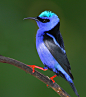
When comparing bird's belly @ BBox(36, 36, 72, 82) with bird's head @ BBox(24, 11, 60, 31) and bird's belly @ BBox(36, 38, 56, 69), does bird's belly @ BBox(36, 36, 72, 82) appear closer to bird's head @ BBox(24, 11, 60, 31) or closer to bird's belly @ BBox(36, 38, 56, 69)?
bird's belly @ BBox(36, 38, 56, 69)

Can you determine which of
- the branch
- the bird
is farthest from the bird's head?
the branch

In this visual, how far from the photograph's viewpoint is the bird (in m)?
2.12

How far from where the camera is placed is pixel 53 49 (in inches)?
84.0

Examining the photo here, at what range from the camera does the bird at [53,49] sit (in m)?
2.12

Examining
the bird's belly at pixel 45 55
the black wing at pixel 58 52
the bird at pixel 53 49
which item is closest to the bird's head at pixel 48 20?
the bird at pixel 53 49

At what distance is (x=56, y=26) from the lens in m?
2.27

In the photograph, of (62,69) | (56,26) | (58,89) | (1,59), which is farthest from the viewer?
(56,26)

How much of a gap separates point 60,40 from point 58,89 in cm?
66

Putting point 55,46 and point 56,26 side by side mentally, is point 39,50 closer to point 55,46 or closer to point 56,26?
point 55,46

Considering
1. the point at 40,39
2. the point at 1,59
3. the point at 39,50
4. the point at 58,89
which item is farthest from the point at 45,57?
the point at 1,59

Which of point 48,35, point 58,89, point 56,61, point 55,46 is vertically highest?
point 48,35

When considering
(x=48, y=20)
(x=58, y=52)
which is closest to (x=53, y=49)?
(x=58, y=52)

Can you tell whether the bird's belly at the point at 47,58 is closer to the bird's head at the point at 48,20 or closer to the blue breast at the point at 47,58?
the blue breast at the point at 47,58

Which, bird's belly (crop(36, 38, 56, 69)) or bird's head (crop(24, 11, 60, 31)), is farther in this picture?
bird's head (crop(24, 11, 60, 31))
